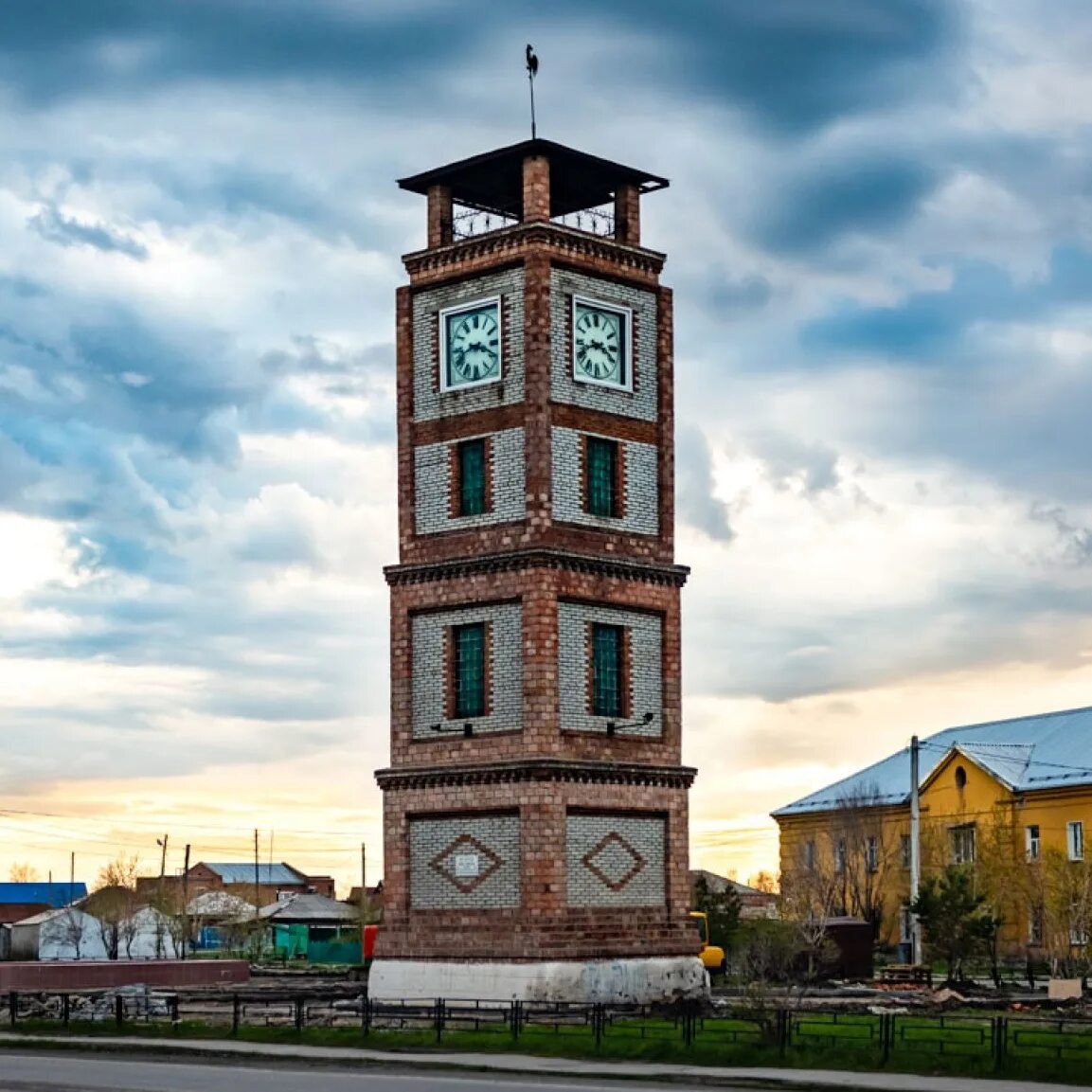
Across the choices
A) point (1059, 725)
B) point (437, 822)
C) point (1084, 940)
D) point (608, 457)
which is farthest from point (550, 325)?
point (1059, 725)

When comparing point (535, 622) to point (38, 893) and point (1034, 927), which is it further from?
point (38, 893)

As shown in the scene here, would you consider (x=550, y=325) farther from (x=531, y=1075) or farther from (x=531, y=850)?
(x=531, y=1075)

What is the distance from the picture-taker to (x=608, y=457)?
4978 cm

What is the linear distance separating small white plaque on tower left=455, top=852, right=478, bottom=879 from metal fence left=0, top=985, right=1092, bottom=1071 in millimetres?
3057

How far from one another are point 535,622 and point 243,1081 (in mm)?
18058

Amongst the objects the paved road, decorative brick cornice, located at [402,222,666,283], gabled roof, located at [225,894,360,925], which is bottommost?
the paved road

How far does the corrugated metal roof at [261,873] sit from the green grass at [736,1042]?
147196 mm

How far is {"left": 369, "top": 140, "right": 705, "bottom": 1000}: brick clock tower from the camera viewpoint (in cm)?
4681

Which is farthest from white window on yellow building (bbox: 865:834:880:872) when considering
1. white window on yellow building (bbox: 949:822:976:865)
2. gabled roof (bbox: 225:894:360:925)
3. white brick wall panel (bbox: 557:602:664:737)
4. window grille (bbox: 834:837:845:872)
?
gabled roof (bbox: 225:894:360:925)

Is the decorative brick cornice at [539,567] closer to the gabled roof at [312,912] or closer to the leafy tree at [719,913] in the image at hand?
the leafy tree at [719,913]

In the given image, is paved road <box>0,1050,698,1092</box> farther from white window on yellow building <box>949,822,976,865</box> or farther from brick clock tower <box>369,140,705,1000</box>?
white window on yellow building <box>949,822,976,865</box>

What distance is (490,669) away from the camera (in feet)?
158

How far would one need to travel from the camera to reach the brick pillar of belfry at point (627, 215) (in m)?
51.6

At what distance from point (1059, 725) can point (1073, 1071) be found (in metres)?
57.6
